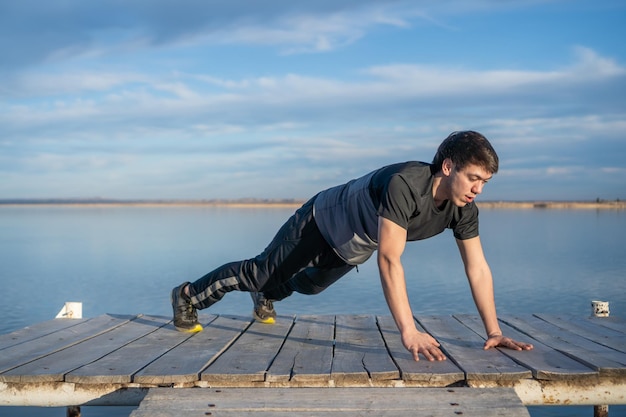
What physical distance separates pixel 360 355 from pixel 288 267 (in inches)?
34.4

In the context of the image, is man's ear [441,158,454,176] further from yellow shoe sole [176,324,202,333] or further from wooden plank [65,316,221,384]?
yellow shoe sole [176,324,202,333]

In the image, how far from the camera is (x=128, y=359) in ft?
15.4

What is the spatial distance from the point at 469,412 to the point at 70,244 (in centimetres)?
2259

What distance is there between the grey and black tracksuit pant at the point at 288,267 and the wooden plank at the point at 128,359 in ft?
1.27

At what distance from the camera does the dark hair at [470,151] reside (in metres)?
4.24

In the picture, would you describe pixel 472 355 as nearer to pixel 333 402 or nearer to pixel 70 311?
pixel 333 402

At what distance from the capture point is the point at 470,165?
4.28 metres

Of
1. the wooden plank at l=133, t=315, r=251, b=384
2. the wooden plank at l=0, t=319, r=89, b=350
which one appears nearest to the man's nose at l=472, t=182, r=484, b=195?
the wooden plank at l=133, t=315, r=251, b=384

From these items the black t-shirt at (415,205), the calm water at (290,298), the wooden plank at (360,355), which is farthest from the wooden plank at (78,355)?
the black t-shirt at (415,205)

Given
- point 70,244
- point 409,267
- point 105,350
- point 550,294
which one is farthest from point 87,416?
point 70,244

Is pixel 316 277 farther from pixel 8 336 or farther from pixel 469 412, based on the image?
pixel 8 336

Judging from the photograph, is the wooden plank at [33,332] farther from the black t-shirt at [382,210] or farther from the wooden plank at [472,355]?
the wooden plank at [472,355]

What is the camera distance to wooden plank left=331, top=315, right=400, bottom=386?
164 inches

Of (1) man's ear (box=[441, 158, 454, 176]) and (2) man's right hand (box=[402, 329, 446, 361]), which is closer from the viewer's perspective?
(2) man's right hand (box=[402, 329, 446, 361])
